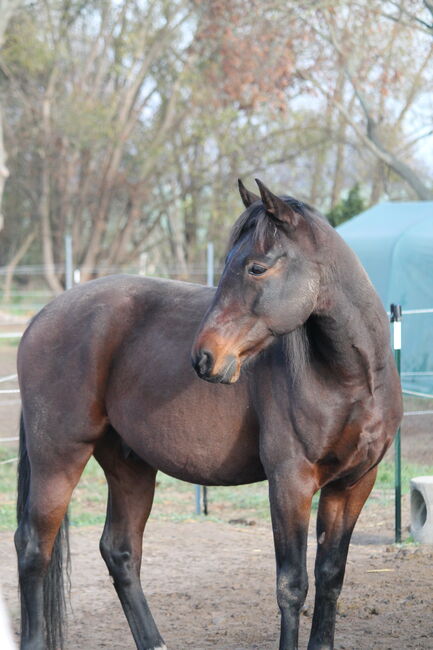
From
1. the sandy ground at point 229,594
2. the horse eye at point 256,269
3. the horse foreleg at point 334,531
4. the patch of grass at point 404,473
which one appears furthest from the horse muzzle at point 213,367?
the patch of grass at point 404,473

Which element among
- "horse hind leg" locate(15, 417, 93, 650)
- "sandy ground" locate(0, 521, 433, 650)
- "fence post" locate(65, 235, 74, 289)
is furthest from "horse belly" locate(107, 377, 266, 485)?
"fence post" locate(65, 235, 74, 289)

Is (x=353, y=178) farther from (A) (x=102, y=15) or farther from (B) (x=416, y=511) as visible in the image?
(B) (x=416, y=511)

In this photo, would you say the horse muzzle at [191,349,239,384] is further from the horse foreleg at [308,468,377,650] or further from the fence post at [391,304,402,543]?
the fence post at [391,304,402,543]

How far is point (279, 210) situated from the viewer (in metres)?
2.83

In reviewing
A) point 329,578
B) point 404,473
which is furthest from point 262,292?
point 404,473

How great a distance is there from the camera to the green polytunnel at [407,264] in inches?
354

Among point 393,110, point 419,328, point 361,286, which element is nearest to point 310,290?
point 361,286

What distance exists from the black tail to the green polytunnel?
5.38 metres

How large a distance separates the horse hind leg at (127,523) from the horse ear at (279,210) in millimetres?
1418

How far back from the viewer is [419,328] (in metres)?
9.17

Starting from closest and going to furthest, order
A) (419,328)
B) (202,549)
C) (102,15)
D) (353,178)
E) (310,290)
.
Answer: (310,290)
(202,549)
(419,328)
(102,15)
(353,178)

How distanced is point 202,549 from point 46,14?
19.8m

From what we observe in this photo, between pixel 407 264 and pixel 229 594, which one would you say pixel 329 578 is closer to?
pixel 229 594

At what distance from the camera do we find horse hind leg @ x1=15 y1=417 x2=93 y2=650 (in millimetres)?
3600
